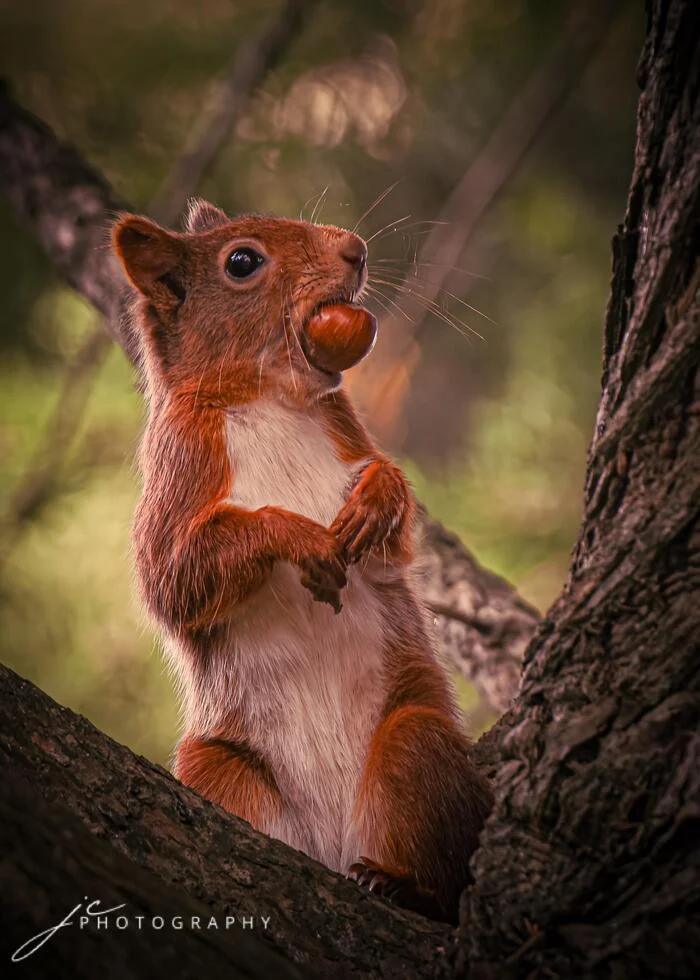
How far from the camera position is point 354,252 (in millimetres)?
1555

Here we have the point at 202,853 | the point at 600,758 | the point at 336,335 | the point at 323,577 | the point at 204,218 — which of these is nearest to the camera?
the point at 600,758

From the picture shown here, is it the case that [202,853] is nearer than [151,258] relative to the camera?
Yes

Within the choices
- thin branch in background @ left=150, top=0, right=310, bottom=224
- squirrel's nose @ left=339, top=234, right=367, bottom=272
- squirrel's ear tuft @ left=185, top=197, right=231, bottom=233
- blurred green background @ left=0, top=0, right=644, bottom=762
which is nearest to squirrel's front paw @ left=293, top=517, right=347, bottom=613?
squirrel's nose @ left=339, top=234, right=367, bottom=272

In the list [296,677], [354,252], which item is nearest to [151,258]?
[354,252]

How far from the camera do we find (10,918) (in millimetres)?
807

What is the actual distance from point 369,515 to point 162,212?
1394mm

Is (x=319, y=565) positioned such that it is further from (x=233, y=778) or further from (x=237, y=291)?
(x=237, y=291)

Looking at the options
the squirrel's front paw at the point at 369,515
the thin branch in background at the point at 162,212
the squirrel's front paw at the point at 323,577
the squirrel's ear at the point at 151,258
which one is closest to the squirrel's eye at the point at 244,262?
the squirrel's ear at the point at 151,258

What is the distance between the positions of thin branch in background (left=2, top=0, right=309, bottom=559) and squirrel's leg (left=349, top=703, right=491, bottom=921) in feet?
4.63

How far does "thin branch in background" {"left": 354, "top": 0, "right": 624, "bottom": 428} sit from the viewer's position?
2.38 meters

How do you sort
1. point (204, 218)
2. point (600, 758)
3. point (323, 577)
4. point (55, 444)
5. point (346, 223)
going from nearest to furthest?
point (600, 758)
point (323, 577)
point (204, 218)
point (55, 444)
point (346, 223)

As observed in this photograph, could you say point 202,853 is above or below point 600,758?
below

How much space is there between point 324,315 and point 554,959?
945 millimetres

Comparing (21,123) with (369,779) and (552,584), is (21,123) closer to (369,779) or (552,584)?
(552,584)
